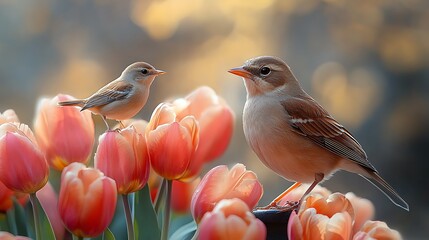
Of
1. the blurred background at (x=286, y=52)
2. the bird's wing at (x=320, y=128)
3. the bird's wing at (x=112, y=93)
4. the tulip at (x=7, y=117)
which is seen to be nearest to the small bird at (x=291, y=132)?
the bird's wing at (x=320, y=128)

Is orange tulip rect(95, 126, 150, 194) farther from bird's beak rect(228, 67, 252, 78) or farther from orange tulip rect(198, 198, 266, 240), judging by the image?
bird's beak rect(228, 67, 252, 78)

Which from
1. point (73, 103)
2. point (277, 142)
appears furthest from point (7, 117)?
point (277, 142)

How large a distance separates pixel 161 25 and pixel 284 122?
1.85 metres

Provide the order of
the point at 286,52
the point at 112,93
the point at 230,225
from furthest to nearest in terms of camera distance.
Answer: the point at 286,52 → the point at 112,93 → the point at 230,225

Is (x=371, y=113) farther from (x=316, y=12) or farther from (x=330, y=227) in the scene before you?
(x=330, y=227)

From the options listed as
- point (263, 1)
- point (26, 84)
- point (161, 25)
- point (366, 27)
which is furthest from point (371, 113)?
point (26, 84)

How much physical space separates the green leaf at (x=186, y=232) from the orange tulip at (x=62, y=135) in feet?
A: 0.25

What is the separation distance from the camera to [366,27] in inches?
100

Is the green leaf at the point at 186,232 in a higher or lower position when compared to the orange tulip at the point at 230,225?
lower

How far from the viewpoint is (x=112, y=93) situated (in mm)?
550

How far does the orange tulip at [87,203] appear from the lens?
36cm

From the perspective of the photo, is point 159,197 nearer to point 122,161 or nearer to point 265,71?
point 122,161

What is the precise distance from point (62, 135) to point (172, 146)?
83 mm

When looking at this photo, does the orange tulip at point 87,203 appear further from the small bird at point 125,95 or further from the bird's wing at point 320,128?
the bird's wing at point 320,128
